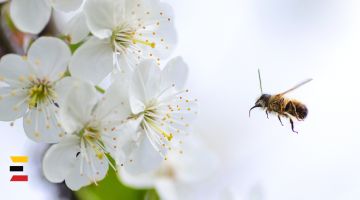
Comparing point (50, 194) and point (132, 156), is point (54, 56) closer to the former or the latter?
point (132, 156)

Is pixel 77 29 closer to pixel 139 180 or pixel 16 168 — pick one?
pixel 16 168

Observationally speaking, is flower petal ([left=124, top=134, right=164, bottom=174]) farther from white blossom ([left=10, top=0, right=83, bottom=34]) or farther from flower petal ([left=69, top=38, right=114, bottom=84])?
white blossom ([left=10, top=0, right=83, bottom=34])

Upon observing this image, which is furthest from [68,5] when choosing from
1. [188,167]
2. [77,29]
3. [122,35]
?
[188,167]

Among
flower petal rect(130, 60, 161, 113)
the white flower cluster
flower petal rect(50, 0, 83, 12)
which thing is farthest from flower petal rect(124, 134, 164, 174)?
flower petal rect(50, 0, 83, 12)

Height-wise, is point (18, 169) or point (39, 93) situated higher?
point (39, 93)

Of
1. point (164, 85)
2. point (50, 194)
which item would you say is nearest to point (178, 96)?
point (164, 85)

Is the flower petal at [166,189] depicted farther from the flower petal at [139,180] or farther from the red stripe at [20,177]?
the red stripe at [20,177]

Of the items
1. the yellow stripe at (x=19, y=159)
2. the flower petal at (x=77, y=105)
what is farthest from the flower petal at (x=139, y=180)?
the flower petal at (x=77, y=105)
